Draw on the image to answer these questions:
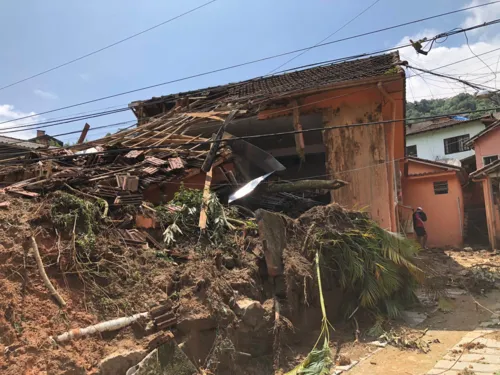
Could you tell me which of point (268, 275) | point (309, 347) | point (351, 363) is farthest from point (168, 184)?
point (351, 363)

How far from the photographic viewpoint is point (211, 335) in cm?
481

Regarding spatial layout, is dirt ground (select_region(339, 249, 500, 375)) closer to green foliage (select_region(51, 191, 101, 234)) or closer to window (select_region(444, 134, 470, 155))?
green foliage (select_region(51, 191, 101, 234))

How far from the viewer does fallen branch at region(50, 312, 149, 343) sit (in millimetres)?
3916

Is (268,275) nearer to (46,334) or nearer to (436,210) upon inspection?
(46,334)

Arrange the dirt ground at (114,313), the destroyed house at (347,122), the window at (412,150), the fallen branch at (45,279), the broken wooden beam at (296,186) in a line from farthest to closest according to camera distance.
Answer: the window at (412,150) < the destroyed house at (347,122) < the broken wooden beam at (296,186) < the fallen branch at (45,279) < the dirt ground at (114,313)

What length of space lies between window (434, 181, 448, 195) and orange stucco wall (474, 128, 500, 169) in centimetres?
565

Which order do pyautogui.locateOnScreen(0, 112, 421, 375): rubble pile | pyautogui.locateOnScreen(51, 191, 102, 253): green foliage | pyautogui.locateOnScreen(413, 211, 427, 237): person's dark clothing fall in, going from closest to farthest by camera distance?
A: pyautogui.locateOnScreen(0, 112, 421, 375): rubble pile, pyautogui.locateOnScreen(51, 191, 102, 253): green foliage, pyautogui.locateOnScreen(413, 211, 427, 237): person's dark clothing

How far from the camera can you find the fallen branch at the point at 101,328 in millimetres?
3916

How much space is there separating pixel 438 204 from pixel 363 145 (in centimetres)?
1076

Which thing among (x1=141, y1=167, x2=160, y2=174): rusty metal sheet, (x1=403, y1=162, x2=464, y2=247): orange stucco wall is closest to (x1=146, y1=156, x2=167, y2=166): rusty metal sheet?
(x1=141, y1=167, x2=160, y2=174): rusty metal sheet

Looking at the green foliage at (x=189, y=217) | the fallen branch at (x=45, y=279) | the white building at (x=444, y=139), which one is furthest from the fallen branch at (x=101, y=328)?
the white building at (x=444, y=139)

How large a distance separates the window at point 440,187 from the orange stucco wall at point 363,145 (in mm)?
10018

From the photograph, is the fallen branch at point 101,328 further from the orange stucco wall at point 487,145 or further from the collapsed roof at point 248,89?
the orange stucco wall at point 487,145

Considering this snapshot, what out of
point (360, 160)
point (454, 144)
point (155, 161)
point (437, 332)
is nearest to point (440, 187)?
point (360, 160)
